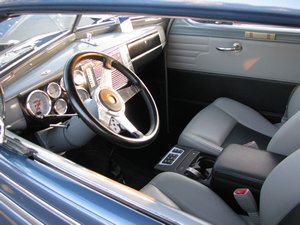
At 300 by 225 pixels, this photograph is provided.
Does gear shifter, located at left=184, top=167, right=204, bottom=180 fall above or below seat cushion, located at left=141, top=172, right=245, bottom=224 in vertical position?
below

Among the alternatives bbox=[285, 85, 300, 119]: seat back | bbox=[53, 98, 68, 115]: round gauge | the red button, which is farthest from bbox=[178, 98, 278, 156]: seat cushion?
bbox=[53, 98, 68, 115]: round gauge

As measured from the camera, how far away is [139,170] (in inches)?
96.1

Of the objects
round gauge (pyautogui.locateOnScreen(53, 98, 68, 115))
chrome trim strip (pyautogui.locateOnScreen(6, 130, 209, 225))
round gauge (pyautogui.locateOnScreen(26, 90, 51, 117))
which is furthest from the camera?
round gauge (pyautogui.locateOnScreen(53, 98, 68, 115))

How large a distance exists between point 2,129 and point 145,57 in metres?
1.33

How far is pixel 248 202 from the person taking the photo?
4.53ft

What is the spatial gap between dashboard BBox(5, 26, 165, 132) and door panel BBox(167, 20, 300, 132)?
569 millimetres

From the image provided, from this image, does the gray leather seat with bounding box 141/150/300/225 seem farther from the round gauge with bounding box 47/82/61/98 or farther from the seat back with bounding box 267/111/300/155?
the round gauge with bounding box 47/82/61/98

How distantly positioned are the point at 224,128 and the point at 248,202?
33.5 inches

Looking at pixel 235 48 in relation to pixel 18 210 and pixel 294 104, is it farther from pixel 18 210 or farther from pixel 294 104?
pixel 18 210

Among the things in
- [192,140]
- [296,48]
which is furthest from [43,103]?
[296,48]

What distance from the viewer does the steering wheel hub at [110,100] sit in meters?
1.49

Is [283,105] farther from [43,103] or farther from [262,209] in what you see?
[43,103]

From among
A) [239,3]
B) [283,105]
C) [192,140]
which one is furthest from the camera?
[283,105]

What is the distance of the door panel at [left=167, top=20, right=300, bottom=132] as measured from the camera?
2.33m
